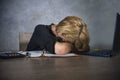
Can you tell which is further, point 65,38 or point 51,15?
point 51,15

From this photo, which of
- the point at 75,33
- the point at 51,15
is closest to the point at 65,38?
the point at 75,33

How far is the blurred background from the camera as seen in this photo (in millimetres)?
3324

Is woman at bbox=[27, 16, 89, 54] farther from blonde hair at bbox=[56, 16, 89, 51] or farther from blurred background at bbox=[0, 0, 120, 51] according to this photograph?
blurred background at bbox=[0, 0, 120, 51]

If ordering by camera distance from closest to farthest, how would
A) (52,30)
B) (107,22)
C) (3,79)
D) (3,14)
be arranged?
(3,79) → (52,30) → (3,14) → (107,22)

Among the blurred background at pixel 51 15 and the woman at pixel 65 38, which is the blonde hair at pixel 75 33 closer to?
the woman at pixel 65 38

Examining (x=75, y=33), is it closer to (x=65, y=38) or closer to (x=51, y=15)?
(x=65, y=38)

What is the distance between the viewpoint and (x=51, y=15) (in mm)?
3432

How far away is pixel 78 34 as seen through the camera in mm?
1703

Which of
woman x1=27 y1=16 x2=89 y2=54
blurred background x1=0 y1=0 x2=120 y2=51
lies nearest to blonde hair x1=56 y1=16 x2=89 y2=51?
woman x1=27 y1=16 x2=89 y2=54

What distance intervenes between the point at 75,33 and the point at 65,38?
7 cm

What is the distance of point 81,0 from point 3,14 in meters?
1.01

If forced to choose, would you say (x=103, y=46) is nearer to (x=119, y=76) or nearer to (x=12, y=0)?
(x=12, y=0)

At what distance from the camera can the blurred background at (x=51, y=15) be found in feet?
10.9

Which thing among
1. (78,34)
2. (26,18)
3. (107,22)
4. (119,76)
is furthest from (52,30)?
(107,22)
